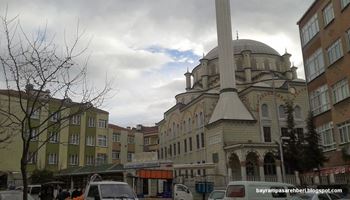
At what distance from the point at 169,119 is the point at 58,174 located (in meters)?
23.0

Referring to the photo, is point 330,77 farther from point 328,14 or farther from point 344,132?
point 328,14

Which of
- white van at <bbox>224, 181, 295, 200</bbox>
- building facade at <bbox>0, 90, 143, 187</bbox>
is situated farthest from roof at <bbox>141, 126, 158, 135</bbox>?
white van at <bbox>224, 181, 295, 200</bbox>

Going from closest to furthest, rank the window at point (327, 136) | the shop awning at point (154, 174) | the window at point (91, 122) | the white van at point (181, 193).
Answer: the window at point (327, 136)
the white van at point (181, 193)
the shop awning at point (154, 174)
the window at point (91, 122)

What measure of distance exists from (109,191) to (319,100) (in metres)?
18.8

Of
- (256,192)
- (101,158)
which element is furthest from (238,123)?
(256,192)

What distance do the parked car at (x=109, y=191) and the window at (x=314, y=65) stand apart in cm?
1824

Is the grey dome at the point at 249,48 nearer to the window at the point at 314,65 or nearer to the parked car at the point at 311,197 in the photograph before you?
the window at the point at 314,65

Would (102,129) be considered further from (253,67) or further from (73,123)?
(253,67)

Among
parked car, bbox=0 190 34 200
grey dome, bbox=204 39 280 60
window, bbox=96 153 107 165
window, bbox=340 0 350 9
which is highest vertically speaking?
grey dome, bbox=204 39 280 60

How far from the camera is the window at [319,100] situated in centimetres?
2652

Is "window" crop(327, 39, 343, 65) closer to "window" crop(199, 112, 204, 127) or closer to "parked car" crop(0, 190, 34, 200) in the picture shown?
"parked car" crop(0, 190, 34, 200)

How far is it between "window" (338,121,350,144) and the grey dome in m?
40.2

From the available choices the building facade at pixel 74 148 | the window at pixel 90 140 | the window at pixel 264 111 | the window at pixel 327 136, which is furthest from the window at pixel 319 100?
the window at pixel 90 140

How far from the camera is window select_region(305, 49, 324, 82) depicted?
2709 centimetres
